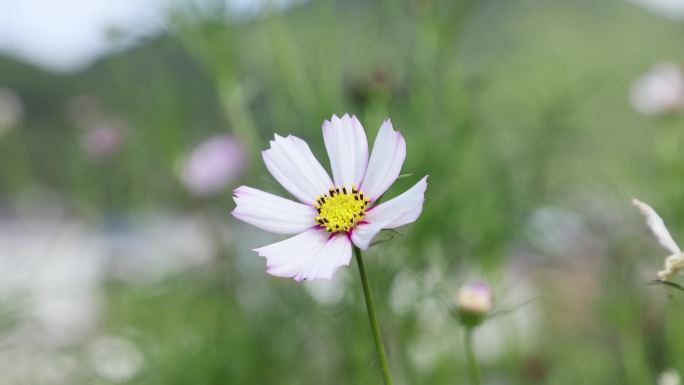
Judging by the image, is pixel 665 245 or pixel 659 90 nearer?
pixel 665 245

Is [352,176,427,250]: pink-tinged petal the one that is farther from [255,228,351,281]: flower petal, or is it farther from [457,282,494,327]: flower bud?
[457,282,494,327]: flower bud

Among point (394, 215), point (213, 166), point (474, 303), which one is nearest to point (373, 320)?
point (394, 215)

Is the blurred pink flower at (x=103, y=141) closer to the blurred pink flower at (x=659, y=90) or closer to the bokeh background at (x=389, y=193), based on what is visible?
the bokeh background at (x=389, y=193)

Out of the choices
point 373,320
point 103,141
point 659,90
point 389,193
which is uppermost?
Result: point 103,141

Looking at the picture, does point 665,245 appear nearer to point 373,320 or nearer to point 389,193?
point 373,320

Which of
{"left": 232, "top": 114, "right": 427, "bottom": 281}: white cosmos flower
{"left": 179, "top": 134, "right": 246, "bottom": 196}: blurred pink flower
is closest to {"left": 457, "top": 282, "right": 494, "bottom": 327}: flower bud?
{"left": 232, "top": 114, "right": 427, "bottom": 281}: white cosmos flower

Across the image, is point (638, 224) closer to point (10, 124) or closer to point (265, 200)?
point (265, 200)

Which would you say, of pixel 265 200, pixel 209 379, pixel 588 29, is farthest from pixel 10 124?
pixel 588 29
